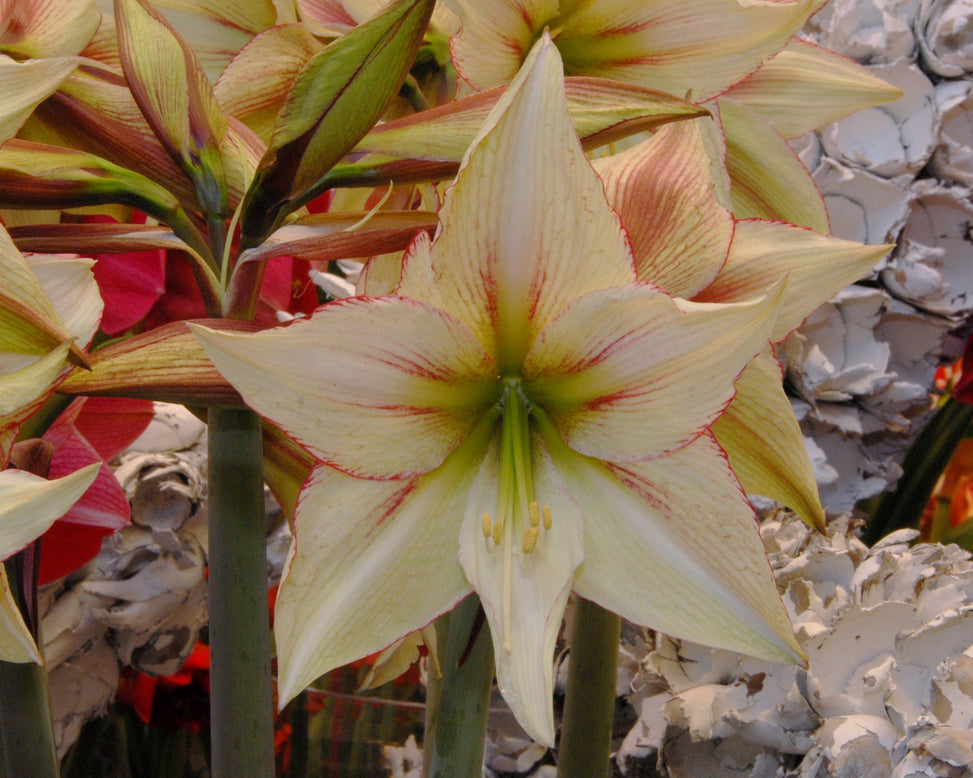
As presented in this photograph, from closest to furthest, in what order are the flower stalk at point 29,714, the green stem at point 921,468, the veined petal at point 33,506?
the veined petal at point 33,506 → the flower stalk at point 29,714 → the green stem at point 921,468

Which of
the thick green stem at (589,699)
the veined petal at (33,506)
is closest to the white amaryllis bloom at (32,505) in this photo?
the veined petal at (33,506)

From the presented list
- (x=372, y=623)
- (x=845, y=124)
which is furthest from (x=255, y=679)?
(x=845, y=124)

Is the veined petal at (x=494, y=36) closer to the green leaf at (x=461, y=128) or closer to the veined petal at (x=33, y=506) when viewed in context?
the green leaf at (x=461, y=128)

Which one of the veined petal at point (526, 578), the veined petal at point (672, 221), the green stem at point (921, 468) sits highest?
the veined petal at point (672, 221)

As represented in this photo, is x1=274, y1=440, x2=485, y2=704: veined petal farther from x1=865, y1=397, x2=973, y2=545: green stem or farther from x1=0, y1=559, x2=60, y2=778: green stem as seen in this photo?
x1=865, y1=397, x2=973, y2=545: green stem

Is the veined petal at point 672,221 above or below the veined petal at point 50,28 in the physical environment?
below

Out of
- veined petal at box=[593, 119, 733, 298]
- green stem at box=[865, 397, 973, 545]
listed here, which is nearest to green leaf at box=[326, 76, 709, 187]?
veined petal at box=[593, 119, 733, 298]

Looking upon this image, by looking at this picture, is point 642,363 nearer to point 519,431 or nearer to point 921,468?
point 519,431
